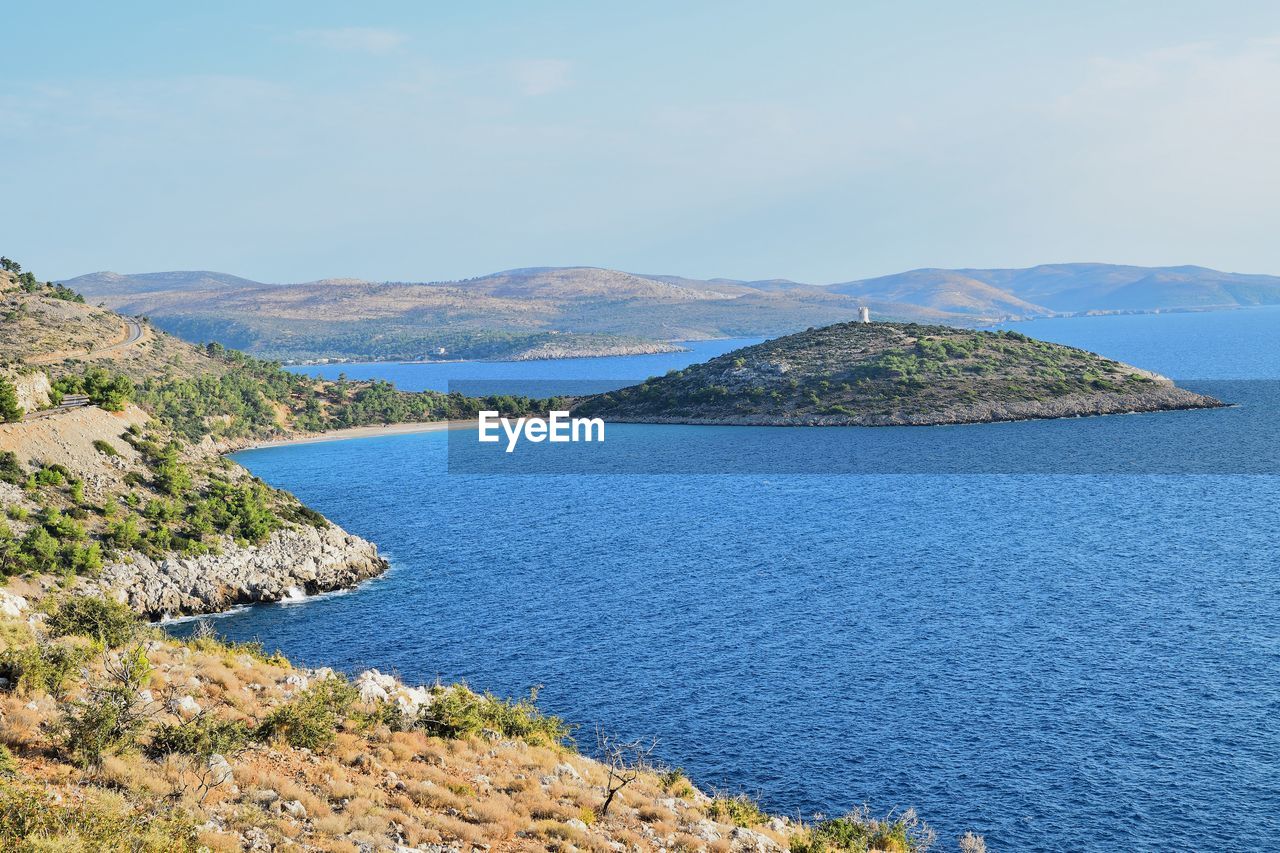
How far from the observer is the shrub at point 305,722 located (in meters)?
26.5

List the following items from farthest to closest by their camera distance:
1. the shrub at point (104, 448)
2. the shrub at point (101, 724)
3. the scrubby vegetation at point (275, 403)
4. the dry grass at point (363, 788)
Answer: the scrubby vegetation at point (275, 403) → the shrub at point (104, 448) → the shrub at point (101, 724) → the dry grass at point (363, 788)

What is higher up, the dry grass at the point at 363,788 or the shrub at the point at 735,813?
the dry grass at the point at 363,788

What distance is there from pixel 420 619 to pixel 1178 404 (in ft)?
431

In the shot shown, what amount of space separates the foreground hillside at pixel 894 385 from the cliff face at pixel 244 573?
98.7 m

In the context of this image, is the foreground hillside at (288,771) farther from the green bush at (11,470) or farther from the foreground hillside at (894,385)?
the foreground hillside at (894,385)

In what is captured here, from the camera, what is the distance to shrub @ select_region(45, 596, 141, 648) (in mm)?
33000

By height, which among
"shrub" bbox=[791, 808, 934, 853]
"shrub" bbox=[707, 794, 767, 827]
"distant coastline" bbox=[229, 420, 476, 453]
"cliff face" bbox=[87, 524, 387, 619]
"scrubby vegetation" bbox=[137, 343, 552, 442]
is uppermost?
"scrubby vegetation" bbox=[137, 343, 552, 442]

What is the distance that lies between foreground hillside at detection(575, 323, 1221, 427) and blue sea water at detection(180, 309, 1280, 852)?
5381 centimetres

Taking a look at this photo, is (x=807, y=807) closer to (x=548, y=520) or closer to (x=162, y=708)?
(x=162, y=708)

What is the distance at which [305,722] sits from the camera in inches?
1057

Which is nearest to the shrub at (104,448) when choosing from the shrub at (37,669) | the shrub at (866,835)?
the shrub at (37,669)

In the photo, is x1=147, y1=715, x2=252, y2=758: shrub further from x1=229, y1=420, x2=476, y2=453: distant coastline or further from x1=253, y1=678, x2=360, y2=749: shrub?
x1=229, y1=420, x2=476, y2=453: distant coastline

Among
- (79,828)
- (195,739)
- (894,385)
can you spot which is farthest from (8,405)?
(894,385)

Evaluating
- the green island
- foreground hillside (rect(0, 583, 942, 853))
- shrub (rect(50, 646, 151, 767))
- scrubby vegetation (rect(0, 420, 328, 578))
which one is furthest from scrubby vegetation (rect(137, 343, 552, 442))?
shrub (rect(50, 646, 151, 767))
